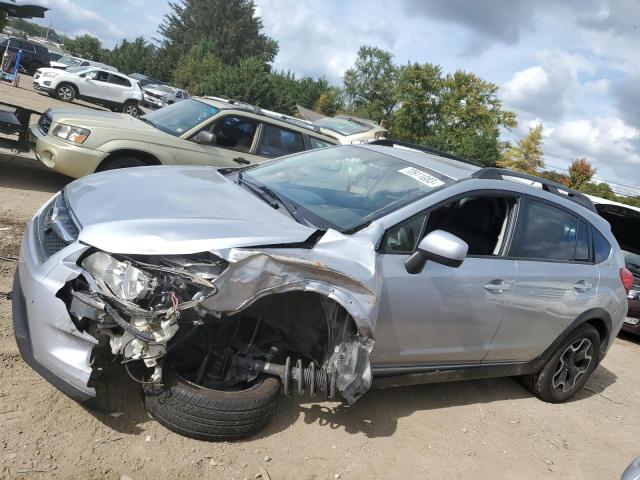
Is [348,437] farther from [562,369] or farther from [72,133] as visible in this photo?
[72,133]

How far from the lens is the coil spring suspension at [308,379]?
3003 millimetres

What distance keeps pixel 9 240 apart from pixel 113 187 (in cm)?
239

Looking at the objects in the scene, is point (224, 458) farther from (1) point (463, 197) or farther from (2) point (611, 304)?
(2) point (611, 304)

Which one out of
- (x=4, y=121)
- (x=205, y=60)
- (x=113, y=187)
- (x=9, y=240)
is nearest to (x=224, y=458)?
(x=113, y=187)

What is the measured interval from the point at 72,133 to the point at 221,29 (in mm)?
72384

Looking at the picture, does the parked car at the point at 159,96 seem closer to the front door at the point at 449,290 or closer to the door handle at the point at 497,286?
the front door at the point at 449,290

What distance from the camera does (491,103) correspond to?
5069 cm

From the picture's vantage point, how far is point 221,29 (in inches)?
2884

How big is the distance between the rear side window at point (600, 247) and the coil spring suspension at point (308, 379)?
278cm

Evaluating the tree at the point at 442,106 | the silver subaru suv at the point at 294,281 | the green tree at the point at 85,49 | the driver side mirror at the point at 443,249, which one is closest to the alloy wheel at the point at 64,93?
the silver subaru suv at the point at 294,281

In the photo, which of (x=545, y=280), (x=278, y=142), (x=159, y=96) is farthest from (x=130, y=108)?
(x=545, y=280)

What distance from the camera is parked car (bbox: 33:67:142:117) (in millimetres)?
22797

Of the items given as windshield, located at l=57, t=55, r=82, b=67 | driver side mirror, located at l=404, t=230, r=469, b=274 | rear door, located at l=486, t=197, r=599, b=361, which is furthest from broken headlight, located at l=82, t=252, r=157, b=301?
windshield, located at l=57, t=55, r=82, b=67

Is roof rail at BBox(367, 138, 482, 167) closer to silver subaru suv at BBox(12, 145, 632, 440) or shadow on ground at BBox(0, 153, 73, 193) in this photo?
silver subaru suv at BBox(12, 145, 632, 440)
